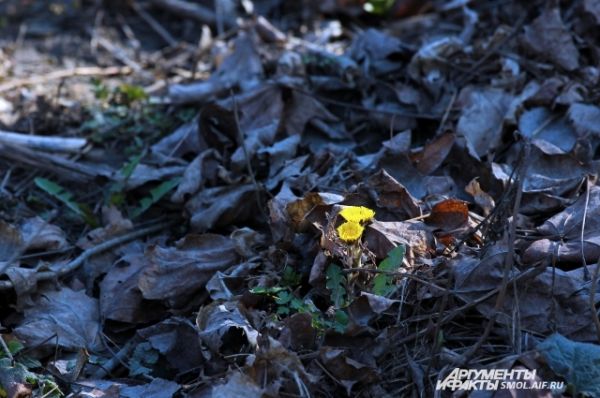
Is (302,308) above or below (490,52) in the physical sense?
below

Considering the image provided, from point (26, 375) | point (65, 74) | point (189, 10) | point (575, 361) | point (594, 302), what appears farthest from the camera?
point (189, 10)

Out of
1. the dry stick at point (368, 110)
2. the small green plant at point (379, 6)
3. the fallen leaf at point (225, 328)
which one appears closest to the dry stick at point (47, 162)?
the dry stick at point (368, 110)

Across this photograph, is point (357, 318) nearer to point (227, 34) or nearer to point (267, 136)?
point (267, 136)

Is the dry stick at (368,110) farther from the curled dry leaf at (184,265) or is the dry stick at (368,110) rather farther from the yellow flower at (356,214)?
the yellow flower at (356,214)

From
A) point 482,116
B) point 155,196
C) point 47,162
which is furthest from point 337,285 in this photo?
point 47,162

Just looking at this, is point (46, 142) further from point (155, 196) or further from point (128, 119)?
point (155, 196)

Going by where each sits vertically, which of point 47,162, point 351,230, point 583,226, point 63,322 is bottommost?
point 63,322
